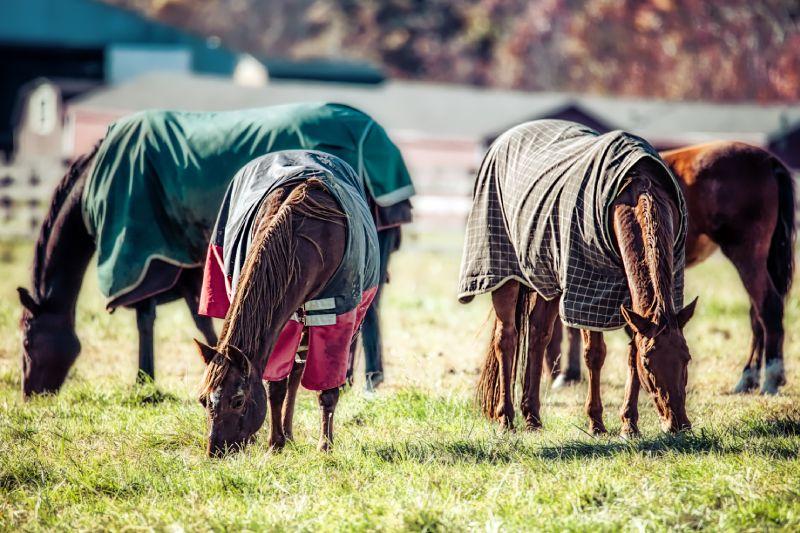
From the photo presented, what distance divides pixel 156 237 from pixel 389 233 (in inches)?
62.3

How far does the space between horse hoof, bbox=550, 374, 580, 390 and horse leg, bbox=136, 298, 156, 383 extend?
2.84 m

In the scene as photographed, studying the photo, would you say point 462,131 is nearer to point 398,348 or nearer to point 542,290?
point 398,348

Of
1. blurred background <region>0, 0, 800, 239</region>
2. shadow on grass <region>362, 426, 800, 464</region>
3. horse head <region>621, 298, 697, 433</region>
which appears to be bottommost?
shadow on grass <region>362, 426, 800, 464</region>

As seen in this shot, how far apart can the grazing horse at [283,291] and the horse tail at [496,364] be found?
0.95 m

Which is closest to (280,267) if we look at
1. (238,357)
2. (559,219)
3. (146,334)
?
(238,357)

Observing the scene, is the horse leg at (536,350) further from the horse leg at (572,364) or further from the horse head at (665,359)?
the horse leg at (572,364)

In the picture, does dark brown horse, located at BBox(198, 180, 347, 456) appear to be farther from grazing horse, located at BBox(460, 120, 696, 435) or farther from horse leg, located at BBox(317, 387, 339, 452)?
grazing horse, located at BBox(460, 120, 696, 435)

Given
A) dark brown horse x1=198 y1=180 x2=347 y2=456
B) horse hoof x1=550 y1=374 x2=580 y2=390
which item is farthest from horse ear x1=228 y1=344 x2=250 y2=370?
horse hoof x1=550 y1=374 x2=580 y2=390

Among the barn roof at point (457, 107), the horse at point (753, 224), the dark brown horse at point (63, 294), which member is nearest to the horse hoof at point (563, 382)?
the horse at point (753, 224)

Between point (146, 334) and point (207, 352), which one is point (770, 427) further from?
point (146, 334)

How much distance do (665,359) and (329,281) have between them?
167 centimetres

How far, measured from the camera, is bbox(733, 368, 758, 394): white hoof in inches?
285

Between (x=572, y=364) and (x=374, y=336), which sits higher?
(x=374, y=336)

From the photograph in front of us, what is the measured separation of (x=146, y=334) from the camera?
7215mm
